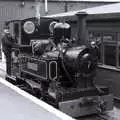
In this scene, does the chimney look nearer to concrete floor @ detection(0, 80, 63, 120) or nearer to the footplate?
the footplate

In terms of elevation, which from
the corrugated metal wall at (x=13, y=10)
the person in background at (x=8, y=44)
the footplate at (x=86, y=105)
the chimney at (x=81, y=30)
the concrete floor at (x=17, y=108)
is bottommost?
the footplate at (x=86, y=105)

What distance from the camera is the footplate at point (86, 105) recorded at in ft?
25.1

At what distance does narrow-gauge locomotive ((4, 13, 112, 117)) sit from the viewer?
7719 millimetres

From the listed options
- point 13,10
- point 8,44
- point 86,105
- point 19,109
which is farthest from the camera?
point 13,10

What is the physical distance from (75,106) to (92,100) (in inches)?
19.8

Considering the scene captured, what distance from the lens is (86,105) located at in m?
7.95

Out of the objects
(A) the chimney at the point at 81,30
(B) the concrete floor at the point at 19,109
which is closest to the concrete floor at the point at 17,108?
(B) the concrete floor at the point at 19,109

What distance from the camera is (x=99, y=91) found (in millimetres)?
8195

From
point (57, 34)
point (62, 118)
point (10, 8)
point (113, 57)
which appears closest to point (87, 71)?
point (57, 34)

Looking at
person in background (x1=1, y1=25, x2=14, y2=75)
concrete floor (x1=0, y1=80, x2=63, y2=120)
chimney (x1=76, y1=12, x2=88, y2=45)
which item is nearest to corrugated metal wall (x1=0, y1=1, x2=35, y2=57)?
person in background (x1=1, y1=25, x2=14, y2=75)

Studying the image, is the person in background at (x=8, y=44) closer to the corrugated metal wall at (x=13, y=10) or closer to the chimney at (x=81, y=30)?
the chimney at (x=81, y=30)

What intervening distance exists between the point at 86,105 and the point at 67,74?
2.93ft

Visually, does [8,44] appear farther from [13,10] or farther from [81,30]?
[13,10]

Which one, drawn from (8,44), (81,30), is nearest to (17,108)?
(81,30)
